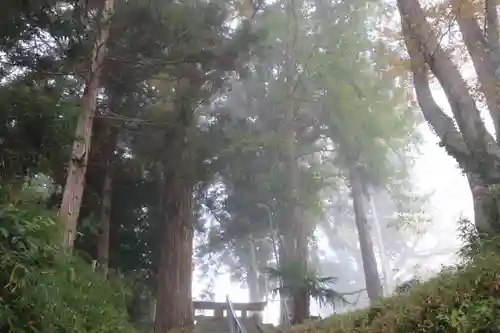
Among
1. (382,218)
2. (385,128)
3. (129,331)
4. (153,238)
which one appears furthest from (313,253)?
(129,331)

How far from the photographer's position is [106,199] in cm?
969

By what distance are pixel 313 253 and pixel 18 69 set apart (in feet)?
56.7

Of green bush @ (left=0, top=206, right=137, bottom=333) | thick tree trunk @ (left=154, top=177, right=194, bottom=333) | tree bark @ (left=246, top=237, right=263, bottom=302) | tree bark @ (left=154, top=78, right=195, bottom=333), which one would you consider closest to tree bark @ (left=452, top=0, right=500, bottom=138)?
tree bark @ (left=154, top=78, right=195, bottom=333)

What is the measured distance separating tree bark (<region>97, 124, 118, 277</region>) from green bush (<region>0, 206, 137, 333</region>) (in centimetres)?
433

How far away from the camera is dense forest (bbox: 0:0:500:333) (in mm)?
4441

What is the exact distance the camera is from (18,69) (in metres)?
8.00

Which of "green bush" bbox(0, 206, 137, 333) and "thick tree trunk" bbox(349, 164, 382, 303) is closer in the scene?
"green bush" bbox(0, 206, 137, 333)

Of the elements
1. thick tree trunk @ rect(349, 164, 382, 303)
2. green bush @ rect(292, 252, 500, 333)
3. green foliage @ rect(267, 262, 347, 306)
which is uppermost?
thick tree trunk @ rect(349, 164, 382, 303)

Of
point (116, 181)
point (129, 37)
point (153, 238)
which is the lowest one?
point (153, 238)

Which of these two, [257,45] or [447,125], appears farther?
[257,45]

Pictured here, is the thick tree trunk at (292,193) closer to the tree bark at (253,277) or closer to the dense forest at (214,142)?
the dense forest at (214,142)

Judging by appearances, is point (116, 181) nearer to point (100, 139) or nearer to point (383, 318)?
point (100, 139)

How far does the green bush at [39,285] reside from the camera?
136 inches

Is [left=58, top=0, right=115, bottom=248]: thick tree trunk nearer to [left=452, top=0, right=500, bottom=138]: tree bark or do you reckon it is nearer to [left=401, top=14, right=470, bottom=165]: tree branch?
[left=401, top=14, right=470, bottom=165]: tree branch
